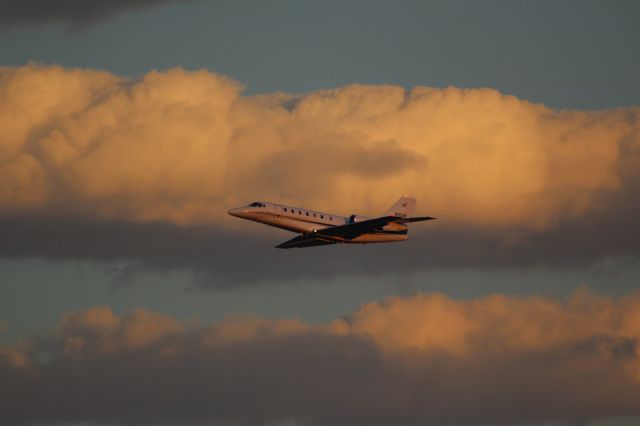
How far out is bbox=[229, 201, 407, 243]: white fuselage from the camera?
147 m

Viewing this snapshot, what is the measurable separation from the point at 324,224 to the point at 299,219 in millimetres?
3868

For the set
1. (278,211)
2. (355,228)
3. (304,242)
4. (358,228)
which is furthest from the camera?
(304,242)

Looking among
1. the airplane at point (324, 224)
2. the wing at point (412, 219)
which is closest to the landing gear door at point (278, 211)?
the airplane at point (324, 224)

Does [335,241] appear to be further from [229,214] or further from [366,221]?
[229,214]

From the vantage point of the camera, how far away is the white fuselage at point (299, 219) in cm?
14712

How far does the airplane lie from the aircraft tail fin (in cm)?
329

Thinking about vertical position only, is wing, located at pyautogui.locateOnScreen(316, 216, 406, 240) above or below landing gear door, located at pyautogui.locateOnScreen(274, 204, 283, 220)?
below

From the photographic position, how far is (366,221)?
15238 centimetres

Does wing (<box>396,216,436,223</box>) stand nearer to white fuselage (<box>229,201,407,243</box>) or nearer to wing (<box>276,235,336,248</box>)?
white fuselage (<box>229,201,407,243</box>)

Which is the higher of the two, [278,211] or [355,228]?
[278,211]

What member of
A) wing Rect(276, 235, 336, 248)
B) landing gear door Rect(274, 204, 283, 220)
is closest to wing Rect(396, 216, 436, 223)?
wing Rect(276, 235, 336, 248)

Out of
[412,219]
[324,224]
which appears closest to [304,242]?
[324,224]

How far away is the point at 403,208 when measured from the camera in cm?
16575

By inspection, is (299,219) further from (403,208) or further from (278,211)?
(403,208)
